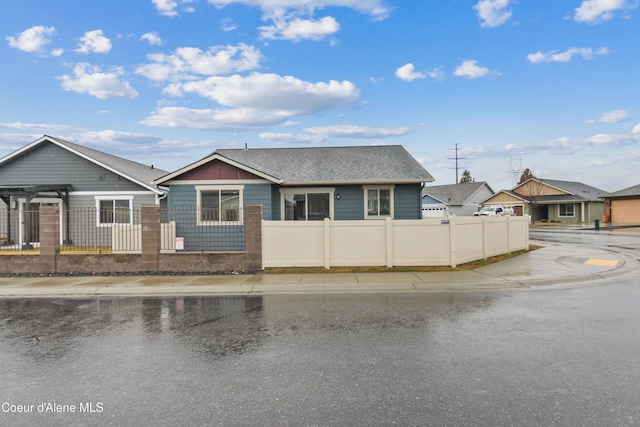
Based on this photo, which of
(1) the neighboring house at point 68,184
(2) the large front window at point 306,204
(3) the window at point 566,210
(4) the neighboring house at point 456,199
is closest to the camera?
(2) the large front window at point 306,204

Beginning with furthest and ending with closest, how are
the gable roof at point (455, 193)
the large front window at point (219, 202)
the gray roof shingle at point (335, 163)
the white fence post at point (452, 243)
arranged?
the gable roof at point (455, 193) → the gray roof shingle at point (335, 163) → the large front window at point (219, 202) → the white fence post at point (452, 243)

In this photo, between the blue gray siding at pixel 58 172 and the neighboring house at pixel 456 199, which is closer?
the blue gray siding at pixel 58 172

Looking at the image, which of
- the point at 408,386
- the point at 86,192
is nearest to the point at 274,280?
the point at 408,386

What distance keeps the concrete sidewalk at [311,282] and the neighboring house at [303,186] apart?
14.6 ft

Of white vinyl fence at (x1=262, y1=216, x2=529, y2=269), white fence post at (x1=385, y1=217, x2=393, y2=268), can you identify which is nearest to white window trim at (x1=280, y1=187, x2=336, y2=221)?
white vinyl fence at (x1=262, y1=216, x2=529, y2=269)

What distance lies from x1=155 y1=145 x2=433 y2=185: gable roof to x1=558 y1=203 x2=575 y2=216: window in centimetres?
3968

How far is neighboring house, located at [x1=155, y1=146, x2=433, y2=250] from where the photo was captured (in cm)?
1684

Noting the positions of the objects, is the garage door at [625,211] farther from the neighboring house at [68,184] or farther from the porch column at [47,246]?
the porch column at [47,246]

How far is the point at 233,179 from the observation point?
16844 mm

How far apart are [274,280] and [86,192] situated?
14.7 metres

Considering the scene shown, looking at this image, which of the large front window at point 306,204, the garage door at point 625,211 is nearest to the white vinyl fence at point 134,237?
the large front window at point 306,204

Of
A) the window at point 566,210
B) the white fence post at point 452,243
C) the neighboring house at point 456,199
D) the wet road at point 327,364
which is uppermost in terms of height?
the neighboring house at point 456,199

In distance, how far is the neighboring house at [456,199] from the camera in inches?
2149

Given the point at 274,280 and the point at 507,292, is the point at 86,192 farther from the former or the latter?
the point at 507,292
